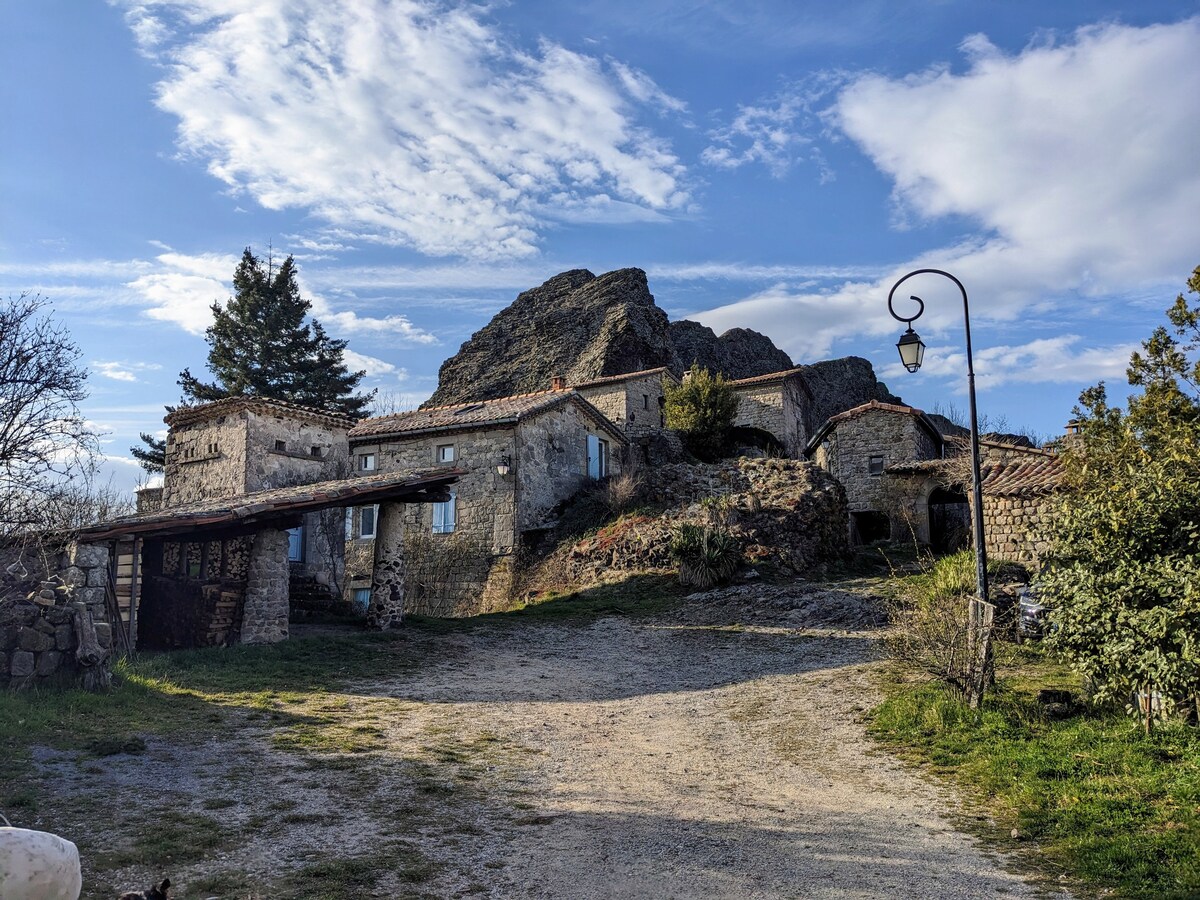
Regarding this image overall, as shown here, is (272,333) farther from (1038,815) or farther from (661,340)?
(1038,815)

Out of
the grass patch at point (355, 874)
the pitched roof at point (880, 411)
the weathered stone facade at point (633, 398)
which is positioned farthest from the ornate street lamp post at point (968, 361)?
the weathered stone facade at point (633, 398)

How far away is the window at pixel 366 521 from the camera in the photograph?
2606 cm

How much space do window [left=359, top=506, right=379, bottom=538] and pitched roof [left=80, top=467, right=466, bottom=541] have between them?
9.21 meters

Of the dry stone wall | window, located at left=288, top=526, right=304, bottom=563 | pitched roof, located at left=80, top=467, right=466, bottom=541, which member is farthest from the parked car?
window, located at left=288, top=526, right=304, bottom=563

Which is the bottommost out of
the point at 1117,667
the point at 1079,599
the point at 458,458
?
the point at 1117,667

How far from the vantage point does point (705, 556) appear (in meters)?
19.7

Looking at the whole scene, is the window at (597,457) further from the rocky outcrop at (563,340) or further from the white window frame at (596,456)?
the rocky outcrop at (563,340)

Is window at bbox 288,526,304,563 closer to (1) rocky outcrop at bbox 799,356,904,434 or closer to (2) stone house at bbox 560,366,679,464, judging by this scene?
(2) stone house at bbox 560,366,679,464

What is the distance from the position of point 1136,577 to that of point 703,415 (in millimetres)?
24290

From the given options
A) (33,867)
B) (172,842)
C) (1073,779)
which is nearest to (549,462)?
(1073,779)

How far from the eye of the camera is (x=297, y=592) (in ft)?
65.8

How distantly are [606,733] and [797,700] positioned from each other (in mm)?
2798

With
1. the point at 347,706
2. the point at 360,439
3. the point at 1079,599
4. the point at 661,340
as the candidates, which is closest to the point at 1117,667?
the point at 1079,599

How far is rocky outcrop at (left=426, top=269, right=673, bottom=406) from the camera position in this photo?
129 feet
